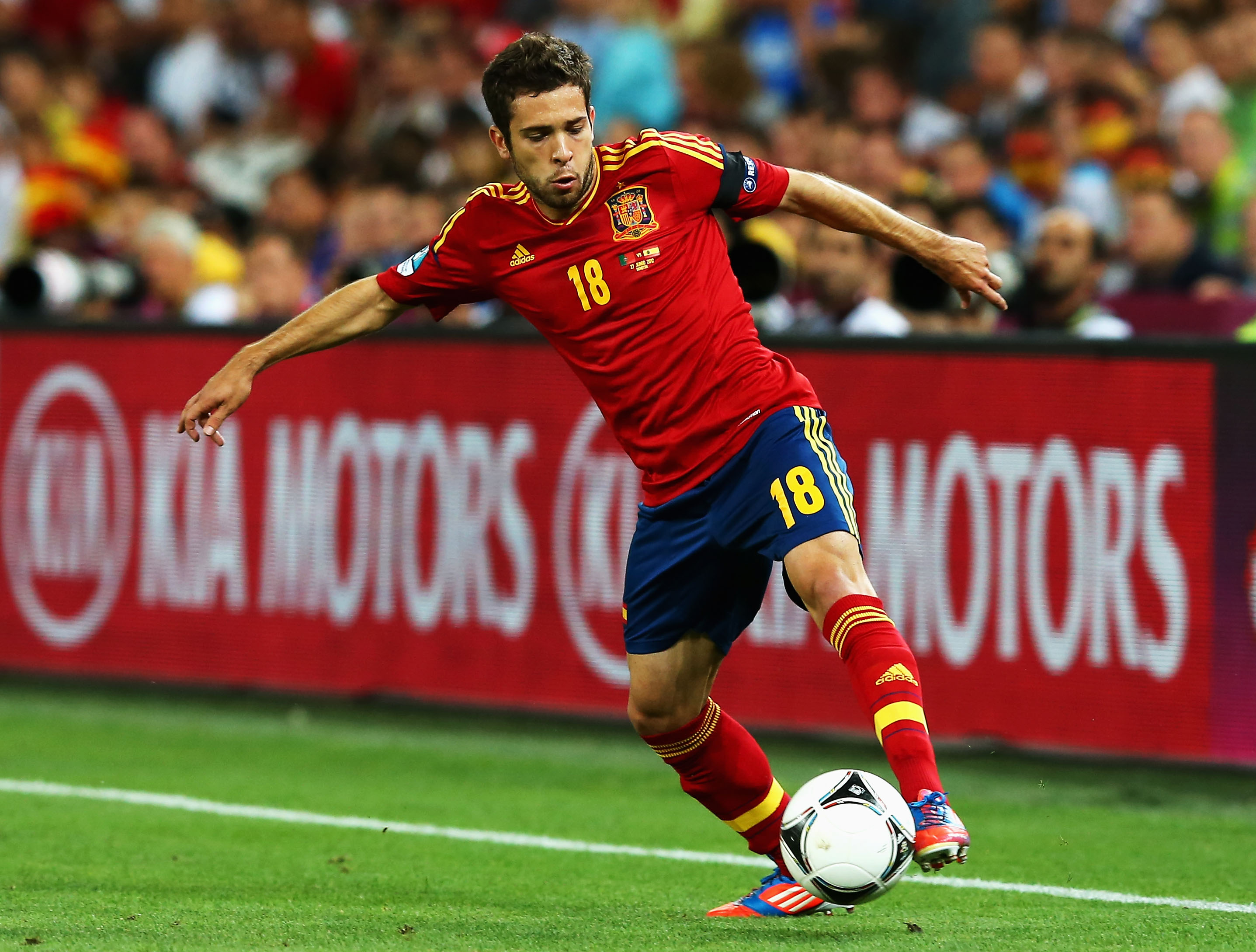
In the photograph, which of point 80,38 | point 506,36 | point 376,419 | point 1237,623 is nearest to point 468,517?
point 376,419

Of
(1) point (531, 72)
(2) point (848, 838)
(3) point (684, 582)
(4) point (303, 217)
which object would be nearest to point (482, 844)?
(3) point (684, 582)

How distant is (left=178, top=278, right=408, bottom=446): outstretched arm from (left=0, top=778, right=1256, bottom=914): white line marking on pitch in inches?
78.9

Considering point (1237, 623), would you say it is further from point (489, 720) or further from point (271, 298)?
point (271, 298)

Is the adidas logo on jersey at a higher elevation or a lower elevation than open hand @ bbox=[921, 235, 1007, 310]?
lower

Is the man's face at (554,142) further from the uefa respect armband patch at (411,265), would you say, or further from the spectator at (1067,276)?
the spectator at (1067,276)

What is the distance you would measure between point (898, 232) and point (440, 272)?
128cm

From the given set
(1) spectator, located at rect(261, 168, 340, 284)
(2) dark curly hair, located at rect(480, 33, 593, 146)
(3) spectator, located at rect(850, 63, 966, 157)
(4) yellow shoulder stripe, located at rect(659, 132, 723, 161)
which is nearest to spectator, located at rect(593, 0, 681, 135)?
(3) spectator, located at rect(850, 63, 966, 157)

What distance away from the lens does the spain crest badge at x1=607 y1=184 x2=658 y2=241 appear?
551 centimetres

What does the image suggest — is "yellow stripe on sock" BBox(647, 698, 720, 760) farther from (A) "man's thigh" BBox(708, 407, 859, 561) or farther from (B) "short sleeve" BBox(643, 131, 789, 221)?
(B) "short sleeve" BBox(643, 131, 789, 221)

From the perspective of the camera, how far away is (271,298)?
11422 millimetres

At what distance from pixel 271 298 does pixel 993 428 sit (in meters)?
4.75

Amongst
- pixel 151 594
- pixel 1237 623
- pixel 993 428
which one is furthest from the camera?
pixel 151 594

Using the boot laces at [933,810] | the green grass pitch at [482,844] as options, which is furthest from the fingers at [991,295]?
the green grass pitch at [482,844]

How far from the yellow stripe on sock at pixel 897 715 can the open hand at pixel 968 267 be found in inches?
47.2
